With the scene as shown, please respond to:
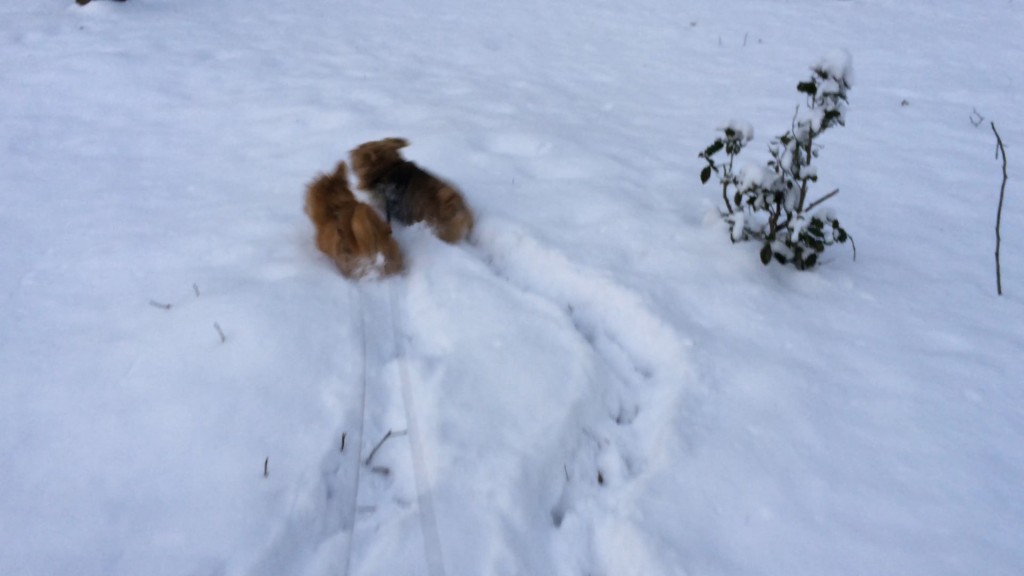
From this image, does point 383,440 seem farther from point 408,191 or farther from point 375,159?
point 375,159

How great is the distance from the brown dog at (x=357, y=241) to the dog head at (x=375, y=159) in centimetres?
38

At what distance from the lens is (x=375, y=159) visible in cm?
318

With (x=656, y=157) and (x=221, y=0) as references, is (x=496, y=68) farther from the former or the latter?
(x=221, y=0)

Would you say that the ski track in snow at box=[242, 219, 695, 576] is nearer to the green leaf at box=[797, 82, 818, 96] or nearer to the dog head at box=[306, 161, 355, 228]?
the dog head at box=[306, 161, 355, 228]

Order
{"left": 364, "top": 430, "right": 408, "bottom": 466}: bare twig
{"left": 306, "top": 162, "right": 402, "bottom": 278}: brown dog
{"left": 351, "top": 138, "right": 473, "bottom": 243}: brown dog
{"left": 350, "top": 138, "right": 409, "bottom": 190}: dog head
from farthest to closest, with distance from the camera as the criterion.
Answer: {"left": 350, "top": 138, "right": 409, "bottom": 190}: dog head
{"left": 351, "top": 138, "right": 473, "bottom": 243}: brown dog
{"left": 306, "top": 162, "right": 402, "bottom": 278}: brown dog
{"left": 364, "top": 430, "right": 408, "bottom": 466}: bare twig

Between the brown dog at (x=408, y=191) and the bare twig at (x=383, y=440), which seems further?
the brown dog at (x=408, y=191)

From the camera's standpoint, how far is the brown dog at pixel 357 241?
2.69 metres

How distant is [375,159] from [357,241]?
2.14 ft

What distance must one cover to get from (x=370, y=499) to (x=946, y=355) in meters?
2.19

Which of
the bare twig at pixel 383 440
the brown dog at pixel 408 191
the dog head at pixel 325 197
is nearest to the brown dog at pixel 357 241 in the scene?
the dog head at pixel 325 197

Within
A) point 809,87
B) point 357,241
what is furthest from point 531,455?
point 809,87

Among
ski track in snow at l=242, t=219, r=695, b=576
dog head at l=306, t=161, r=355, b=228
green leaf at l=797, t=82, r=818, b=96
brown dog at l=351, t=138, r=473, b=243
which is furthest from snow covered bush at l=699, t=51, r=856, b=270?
dog head at l=306, t=161, r=355, b=228

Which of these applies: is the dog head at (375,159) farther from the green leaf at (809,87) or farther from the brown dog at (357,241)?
the green leaf at (809,87)

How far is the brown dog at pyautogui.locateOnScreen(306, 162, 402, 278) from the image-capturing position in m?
2.69
